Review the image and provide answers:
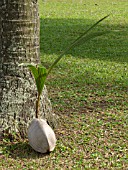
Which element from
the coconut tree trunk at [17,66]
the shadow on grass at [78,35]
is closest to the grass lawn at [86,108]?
the shadow on grass at [78,35]

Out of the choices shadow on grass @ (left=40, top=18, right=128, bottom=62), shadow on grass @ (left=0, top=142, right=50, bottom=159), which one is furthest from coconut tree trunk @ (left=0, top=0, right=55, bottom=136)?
shadow on grass @ (left=40, top=18, right=128, bottom=62)

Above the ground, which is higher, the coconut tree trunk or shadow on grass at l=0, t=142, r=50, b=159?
the coconut tree trunk

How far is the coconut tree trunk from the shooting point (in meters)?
4.59

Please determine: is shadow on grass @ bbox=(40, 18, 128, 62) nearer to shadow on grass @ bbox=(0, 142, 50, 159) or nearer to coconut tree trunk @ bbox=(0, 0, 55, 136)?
coconut tree trunk @ bbox=(0, 0, 55, 136)

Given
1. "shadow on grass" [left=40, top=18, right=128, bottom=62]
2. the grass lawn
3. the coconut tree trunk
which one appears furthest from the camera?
"shadow on grass" [left=40, top=18, right=128, bottom=62]

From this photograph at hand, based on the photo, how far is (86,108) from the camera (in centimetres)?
579

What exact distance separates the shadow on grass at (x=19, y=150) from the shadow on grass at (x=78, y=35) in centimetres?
460

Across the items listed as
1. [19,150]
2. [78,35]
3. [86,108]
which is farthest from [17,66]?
[78,35]

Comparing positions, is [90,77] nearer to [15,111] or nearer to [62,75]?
[62,75]

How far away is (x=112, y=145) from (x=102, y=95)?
1.77 m

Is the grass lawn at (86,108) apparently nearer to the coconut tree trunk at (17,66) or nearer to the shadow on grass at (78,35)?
the shadow on grass at (78,35)

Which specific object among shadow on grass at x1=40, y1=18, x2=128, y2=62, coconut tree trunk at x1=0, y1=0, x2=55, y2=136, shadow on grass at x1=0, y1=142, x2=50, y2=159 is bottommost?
shadow on grass at x1=0, y1=142, x2=50, y2=159

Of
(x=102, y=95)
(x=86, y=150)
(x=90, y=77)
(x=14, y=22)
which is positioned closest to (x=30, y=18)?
(x=14, y=22)

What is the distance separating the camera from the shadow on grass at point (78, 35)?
30.9 ft
